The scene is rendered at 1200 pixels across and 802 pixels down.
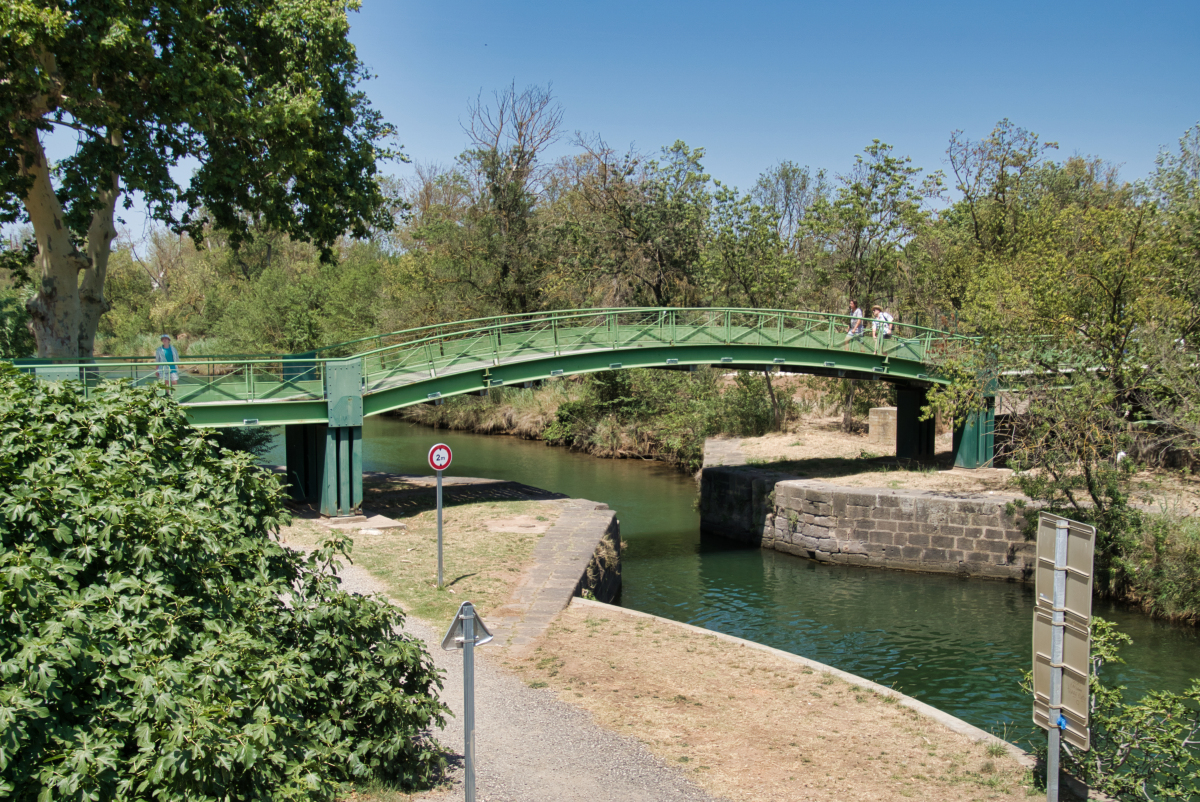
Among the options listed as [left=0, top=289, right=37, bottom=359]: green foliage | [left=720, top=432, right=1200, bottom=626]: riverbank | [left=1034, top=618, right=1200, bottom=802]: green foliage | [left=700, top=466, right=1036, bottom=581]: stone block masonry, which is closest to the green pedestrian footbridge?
[left=720, top=432, right=1200, bottom=626]: riverbank

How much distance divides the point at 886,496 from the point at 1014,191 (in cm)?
1762

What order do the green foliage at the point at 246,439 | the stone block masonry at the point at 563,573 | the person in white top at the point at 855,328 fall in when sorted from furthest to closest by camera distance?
the green foliage at the point at 246,439, the person in white top at the point at 855,328, the stone block masonry at the point at 563,573

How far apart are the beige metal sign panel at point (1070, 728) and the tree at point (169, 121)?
17.0 meters

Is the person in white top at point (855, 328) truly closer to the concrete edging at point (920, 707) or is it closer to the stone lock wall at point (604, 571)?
the stone lock wall at point (604, 571)

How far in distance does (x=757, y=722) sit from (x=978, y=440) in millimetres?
17772

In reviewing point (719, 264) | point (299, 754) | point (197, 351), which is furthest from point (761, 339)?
point (197, 351)

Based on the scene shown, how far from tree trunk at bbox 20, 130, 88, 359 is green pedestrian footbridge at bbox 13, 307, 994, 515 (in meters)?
2.66

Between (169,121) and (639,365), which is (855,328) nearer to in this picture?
(639,365)

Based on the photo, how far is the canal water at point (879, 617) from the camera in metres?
13.6

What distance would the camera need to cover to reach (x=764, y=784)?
7410mm

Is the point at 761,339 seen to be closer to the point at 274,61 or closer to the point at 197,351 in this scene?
the point at 274,61

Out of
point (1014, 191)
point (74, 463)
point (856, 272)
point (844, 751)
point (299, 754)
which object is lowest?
point (844, 751)

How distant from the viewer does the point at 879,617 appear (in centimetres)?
1719

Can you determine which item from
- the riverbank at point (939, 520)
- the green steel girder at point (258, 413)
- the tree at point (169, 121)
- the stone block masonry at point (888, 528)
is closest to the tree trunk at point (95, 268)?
the tree at point (169, 121)
